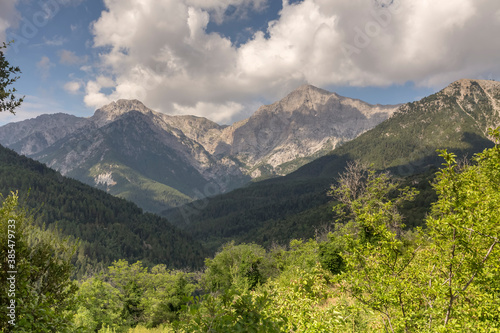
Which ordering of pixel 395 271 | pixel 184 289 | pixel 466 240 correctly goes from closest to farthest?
pixel 466 240
pixel 395 271
pixel 184 289

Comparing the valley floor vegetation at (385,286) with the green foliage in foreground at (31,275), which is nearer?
the valley floor vegetation at (385,286)

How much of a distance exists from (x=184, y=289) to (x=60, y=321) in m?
29.9

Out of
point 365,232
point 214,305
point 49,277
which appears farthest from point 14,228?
point 365,232

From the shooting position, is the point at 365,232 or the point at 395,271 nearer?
the point at 395,271

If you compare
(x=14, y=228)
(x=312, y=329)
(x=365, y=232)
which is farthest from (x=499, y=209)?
(x=365, y=232)

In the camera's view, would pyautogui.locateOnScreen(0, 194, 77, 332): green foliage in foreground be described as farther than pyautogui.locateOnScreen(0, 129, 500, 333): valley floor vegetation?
Yes

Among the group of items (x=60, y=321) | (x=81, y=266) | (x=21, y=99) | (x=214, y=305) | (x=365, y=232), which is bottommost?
(x=81, y=266)

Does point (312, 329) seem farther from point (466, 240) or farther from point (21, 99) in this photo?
point (21, 99)

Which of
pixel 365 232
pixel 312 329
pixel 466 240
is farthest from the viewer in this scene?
pixel 365 232

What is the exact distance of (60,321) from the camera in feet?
23.6

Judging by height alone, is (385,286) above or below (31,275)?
below

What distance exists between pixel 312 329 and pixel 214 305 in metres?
3.20

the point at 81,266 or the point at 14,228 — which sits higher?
the point at 14,228

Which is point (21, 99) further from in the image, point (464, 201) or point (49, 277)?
point (464, 201)
